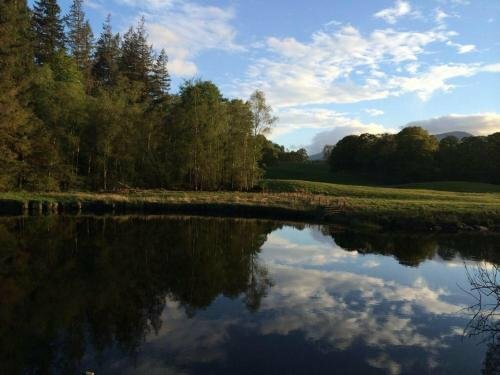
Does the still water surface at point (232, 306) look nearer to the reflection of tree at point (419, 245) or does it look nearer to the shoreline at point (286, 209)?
the reflection of tree at point (419, 245)

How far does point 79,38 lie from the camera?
261 ft

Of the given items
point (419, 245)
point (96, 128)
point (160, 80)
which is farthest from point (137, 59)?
point (419, 245)

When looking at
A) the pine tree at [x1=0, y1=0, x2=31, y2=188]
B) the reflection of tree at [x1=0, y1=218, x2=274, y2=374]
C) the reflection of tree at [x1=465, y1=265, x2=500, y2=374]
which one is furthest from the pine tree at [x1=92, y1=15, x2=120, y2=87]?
the reflection of tree at [x1=465, y1=265, x2=500, y2=374]

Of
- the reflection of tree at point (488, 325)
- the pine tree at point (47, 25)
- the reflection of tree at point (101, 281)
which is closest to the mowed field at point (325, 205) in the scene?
the reflection of tree at point (101, 281)

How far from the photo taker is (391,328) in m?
13.7

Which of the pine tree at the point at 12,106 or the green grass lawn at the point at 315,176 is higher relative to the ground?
the pine tree at the point at 12,106

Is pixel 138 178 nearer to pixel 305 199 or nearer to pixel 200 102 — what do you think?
pixel 200 102

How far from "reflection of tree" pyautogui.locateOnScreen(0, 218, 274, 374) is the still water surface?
0.23 ft

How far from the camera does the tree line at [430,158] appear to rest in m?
85.8

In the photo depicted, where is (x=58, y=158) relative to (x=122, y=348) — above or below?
above

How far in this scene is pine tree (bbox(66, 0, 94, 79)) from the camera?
258 feet

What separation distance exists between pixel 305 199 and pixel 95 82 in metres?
50.1

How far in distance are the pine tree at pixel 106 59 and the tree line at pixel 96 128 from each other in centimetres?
114

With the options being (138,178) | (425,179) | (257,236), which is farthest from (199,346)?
(425,179)
